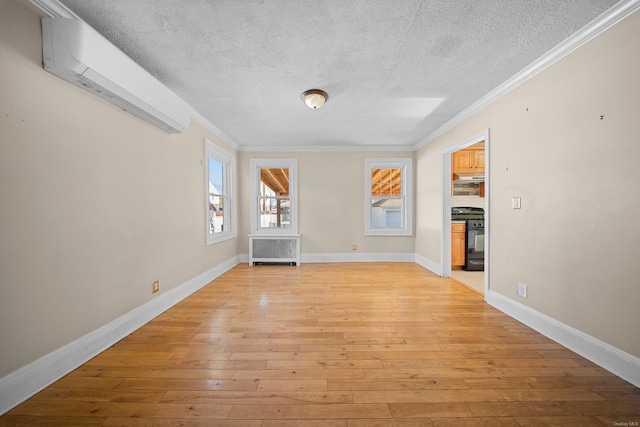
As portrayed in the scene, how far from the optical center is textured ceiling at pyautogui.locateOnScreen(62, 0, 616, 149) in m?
1.64

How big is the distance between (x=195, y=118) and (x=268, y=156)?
193 cm

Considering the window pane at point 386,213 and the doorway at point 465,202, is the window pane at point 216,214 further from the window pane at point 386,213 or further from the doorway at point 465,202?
the doorway at point 465,202

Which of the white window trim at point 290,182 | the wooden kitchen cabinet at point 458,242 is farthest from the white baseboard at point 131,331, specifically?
the white window trim at point 290,182

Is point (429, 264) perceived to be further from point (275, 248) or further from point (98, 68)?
point (98, 68)

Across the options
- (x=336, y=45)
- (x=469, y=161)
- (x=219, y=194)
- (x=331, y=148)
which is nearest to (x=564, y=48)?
(x=336, y=45)

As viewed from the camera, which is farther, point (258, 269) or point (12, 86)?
point (258, 269)

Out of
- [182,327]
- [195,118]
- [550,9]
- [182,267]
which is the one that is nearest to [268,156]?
[195,118]

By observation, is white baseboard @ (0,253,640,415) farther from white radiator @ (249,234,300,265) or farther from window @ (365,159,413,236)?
window @ (365,159,413,236)

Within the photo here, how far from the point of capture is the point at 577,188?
1.96 metres

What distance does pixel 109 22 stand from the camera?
176cm

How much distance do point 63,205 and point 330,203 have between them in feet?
13.5

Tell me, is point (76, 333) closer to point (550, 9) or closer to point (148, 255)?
point (148, 255)

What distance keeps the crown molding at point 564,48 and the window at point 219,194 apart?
386 centimetres

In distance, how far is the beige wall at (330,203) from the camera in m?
5.27
